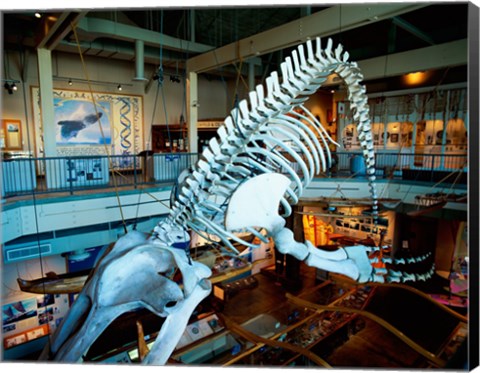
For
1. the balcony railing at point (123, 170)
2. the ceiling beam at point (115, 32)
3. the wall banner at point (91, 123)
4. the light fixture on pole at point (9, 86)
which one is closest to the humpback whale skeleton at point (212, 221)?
the balcony railing at point (123, 170)

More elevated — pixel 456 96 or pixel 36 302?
pixel 456 96

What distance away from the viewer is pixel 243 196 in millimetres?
2164

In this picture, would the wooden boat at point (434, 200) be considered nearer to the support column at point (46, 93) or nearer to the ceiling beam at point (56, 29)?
the ceiling beam at point (56, 29)

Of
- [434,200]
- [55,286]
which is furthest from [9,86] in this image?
[434,200]

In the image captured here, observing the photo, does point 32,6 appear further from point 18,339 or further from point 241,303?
point 241,303

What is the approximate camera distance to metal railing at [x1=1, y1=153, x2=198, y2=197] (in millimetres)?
5246

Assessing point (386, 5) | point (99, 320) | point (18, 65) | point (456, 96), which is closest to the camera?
point (99, 320)

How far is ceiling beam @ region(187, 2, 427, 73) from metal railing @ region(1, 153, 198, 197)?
2.38 m

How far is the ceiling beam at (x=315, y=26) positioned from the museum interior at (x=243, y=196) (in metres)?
0.03

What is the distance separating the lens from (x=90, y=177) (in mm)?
6293

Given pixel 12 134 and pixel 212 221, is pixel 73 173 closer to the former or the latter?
pixel 12 134

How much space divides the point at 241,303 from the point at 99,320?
550 cm

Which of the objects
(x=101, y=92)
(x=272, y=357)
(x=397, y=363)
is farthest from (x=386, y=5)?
(x=101, y=92)

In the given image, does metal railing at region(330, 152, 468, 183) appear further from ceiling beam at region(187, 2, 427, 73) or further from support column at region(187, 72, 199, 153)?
support column at region(187, 72, 199, 153)
